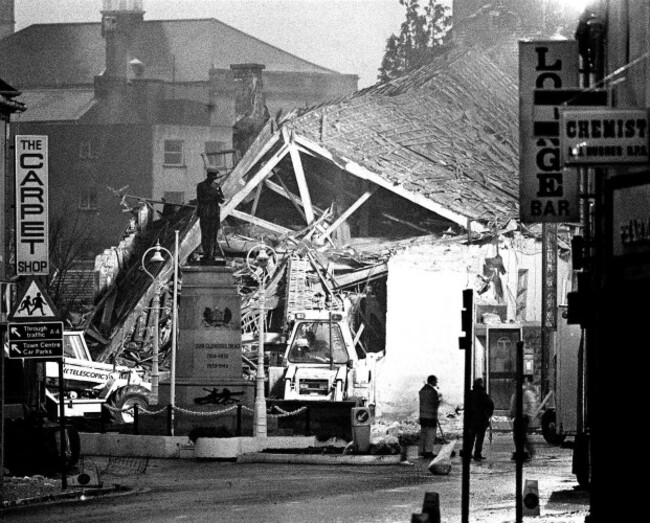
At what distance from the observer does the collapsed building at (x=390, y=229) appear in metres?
59.2

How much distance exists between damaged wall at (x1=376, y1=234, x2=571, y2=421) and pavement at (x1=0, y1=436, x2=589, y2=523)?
18.9 meters

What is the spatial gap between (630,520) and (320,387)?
88.8 ft

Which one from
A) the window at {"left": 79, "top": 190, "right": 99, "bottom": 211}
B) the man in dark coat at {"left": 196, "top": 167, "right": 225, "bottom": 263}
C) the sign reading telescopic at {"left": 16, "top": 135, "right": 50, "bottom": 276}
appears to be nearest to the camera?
the sign reading telescopic at {"left": 16, "top": 135, "right": 50, "bottom": 276}

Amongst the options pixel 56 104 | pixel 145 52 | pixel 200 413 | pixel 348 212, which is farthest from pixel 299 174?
pixel 200 413

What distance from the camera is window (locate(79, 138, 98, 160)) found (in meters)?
83.6

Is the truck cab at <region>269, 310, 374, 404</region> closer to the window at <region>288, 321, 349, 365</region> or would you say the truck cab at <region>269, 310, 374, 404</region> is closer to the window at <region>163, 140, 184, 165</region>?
the window at <region>288, 321, 349, 365</region>

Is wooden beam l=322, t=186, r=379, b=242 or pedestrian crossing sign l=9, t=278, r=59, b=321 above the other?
wooden beam l=322, t=186, r=379, b=242

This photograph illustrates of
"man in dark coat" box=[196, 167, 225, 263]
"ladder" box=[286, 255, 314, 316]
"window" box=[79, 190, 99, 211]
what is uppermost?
"window" box=[79, 190, 99, 211]

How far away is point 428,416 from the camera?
34.6m

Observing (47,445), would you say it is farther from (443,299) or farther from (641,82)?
(443,299)

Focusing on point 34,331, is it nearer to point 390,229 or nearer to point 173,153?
point 390,229

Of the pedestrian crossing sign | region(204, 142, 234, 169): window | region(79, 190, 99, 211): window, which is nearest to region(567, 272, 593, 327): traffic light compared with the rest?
the pedestrian crossing sign

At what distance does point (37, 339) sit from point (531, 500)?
8.96 m

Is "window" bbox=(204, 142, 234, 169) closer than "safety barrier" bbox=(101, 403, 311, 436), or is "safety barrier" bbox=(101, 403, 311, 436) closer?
"safety barrier" bbox=(101, 403, 311, 436)
